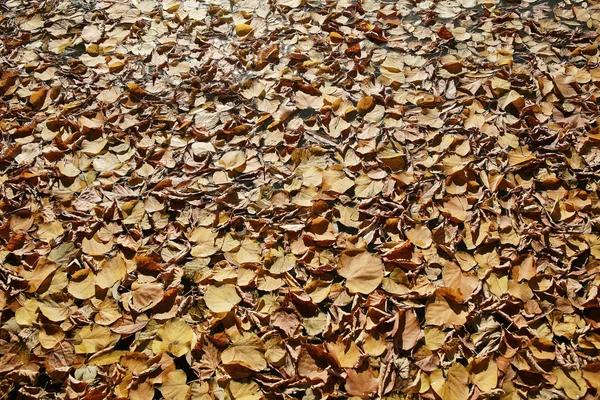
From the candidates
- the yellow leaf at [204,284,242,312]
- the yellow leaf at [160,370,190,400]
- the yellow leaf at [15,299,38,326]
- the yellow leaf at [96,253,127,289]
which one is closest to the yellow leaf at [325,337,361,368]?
the yellow leaf at [204,284,242,312]

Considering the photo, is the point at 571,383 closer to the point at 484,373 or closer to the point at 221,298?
the point at 484,373

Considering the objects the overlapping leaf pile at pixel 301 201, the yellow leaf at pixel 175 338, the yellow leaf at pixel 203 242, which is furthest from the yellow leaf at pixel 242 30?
the yellow leaf at pixel 175 338

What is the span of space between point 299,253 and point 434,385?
2.03 feet

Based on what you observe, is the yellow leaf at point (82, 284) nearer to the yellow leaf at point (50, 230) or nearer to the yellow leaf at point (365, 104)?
the yellow leaf at point (50, 230)

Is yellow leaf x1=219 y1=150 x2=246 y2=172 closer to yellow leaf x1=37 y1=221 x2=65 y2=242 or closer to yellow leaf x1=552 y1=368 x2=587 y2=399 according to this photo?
yellow leaf x1=37 y1=221 x2=65 y2=242

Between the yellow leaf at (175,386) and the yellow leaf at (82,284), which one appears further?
the yellow leaf at (82,284)

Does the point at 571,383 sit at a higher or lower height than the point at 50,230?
lower

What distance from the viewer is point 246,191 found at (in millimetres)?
1896

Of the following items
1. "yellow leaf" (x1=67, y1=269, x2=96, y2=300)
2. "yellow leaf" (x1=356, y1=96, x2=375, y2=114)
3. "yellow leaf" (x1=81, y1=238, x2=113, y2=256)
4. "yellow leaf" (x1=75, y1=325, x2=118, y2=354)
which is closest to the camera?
"yellow leaf" (x1=75, y1=325, x2=118, y2=354)

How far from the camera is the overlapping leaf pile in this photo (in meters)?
1.46

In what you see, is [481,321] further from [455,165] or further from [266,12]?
[266,12]

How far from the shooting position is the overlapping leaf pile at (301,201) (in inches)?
57.6

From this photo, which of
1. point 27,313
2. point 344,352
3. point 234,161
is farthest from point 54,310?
point 344,352

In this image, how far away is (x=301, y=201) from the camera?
6.03ft
